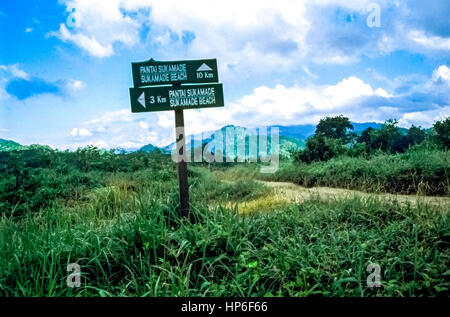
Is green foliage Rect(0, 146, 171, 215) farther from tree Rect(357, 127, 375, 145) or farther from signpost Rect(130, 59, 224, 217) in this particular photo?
tree Rect(357, 127, 375, 145)

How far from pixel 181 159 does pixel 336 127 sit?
37.0 ft

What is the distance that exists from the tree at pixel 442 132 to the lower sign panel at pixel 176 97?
8480mm

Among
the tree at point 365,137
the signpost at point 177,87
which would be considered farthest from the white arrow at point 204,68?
the tree at point 365,137

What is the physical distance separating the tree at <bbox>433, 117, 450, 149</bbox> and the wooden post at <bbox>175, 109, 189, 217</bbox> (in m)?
8.66

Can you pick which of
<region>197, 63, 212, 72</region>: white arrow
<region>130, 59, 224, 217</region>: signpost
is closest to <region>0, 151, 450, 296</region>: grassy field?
<region>130, 59, 224, 217</region>: signpost

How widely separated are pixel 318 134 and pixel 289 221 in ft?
31.8

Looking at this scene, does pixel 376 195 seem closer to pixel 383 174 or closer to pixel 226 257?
pixel 226 257

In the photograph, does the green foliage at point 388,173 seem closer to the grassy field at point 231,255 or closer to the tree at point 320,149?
the tree at point 320,149

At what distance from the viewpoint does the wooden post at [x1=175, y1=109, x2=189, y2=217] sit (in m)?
3.88

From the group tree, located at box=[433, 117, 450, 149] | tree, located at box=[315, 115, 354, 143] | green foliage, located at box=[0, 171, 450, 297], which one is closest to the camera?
green foliage, located at box=[0, 171, 450, 297]

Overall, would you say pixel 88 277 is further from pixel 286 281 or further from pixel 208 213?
pixel 286 281

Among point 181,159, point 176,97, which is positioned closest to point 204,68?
point 176,97

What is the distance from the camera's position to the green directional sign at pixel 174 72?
12.4ft

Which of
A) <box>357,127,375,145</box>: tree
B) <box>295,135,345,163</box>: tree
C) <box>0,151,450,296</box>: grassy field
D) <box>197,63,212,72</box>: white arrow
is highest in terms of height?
<box>197,63,212,72</box>: white arrow
